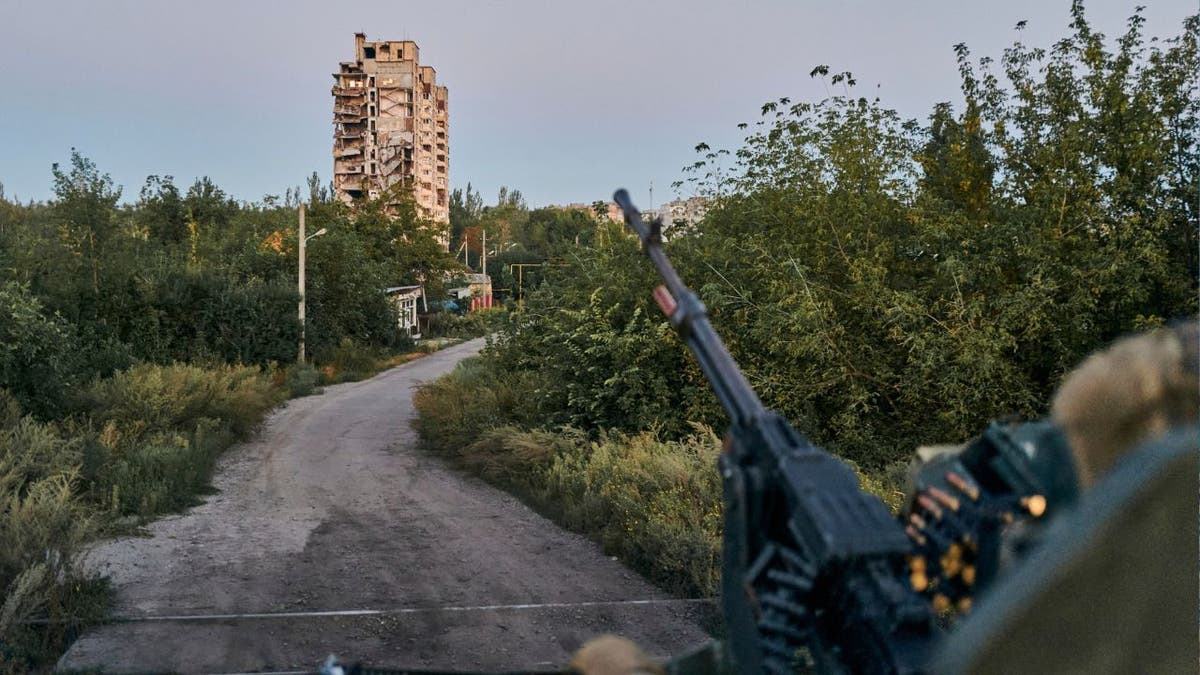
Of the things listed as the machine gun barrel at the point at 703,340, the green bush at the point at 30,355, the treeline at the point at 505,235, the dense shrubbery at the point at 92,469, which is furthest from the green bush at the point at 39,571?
the treeline at the point at 505,235

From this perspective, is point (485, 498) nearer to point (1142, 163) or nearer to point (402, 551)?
point (402, 551)

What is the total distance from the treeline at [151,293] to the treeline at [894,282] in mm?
6500

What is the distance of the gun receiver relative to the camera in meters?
1.29

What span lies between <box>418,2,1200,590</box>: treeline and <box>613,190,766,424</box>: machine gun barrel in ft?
20.4

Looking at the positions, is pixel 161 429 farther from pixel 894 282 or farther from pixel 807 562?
pixel 807 562

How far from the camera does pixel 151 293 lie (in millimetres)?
20797

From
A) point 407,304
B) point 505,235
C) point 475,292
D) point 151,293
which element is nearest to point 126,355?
point 151,293

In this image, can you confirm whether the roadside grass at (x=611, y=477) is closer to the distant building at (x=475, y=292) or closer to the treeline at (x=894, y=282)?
the treeline at (x=894, y=282)

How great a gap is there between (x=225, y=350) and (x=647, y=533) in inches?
698

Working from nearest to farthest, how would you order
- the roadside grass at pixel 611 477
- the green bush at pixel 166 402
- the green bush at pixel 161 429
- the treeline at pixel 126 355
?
the treeline at pixel 126 355, the roadside grass at pixel 611 477, the green bush at pixel 161 429, the green bush at pixel 166 402

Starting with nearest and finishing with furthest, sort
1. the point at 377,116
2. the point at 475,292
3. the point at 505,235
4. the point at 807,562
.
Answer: the point at 807,562 → the point at 475,292 → the point at 377,116 → the point at 505,235

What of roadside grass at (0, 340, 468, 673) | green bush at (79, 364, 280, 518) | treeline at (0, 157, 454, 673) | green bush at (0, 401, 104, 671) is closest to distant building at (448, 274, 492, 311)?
treeline at (0, 157, 454, 673)

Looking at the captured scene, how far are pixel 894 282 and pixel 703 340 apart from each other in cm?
1009

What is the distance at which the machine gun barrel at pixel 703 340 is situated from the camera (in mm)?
1643
